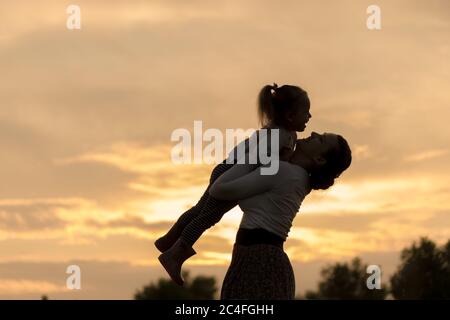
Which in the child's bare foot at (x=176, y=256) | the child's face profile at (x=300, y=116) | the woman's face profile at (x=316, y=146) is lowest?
the child's bare foot at (x=176, y=256)

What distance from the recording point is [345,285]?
112 m

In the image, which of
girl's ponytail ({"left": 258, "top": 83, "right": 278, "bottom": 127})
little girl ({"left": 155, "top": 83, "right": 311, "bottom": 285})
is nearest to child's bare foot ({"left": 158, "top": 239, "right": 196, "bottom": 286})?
little girl ({"left": 155, "top": 83, "right": 311, "bottom": 285})

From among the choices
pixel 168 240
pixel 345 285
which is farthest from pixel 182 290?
pixel 168 240

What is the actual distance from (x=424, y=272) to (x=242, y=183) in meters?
92.5

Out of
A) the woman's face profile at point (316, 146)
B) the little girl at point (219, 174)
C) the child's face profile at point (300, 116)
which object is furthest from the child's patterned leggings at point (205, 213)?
the woman's face profile at point (316, 146)

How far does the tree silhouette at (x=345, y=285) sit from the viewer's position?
109 metres

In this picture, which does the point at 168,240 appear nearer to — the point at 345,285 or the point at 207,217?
the point at 207,217

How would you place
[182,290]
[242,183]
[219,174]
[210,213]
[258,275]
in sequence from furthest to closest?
[182,290] < [210,213] < [219,174] < [258,275] < [242,183]

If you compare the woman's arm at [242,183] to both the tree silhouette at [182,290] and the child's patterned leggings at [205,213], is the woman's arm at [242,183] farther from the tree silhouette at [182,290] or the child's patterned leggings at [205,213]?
the tree silhouette at [182,290]

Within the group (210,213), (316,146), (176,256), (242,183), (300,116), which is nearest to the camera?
(242,183)

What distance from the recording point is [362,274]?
11262 cm

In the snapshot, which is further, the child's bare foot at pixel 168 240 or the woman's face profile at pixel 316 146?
the child's bare foot at pixel 168 240

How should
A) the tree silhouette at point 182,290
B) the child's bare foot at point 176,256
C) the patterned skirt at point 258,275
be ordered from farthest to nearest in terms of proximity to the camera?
the tree silhouette at point 182,290 → the child's bare foot at point 176,256 → the patterned skirt at point 258,275
